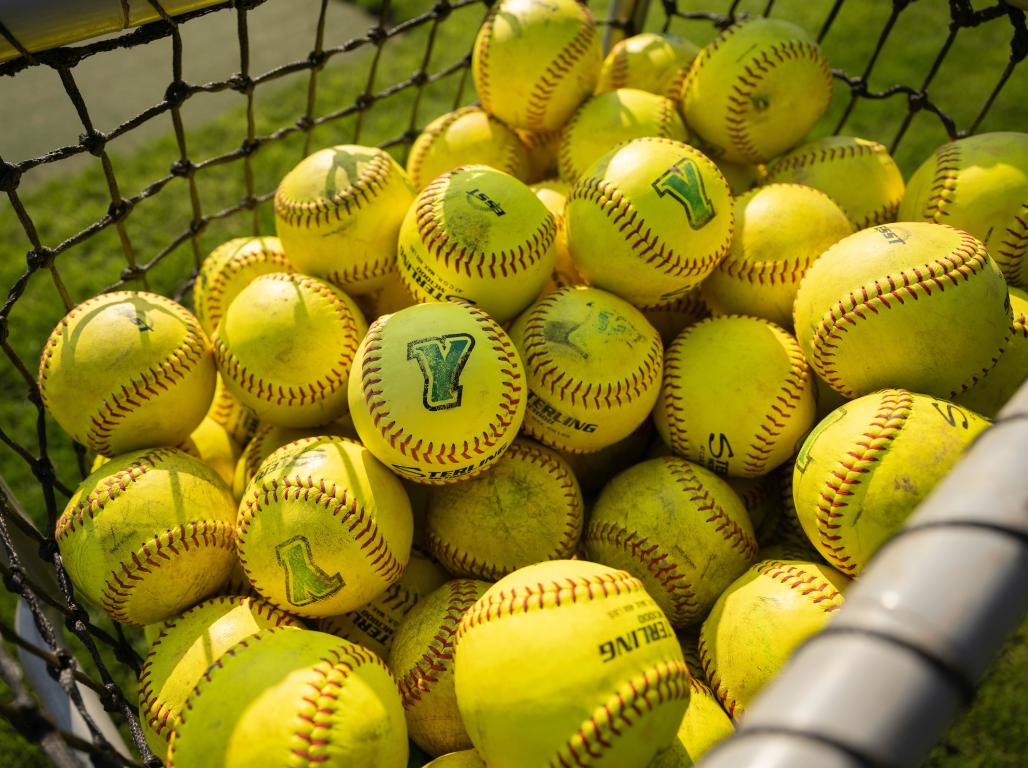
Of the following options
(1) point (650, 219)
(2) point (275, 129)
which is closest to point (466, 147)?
(1) point (650, 219)

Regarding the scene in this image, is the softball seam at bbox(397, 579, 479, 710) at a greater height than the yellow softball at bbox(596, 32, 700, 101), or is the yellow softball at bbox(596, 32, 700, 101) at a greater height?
the yellow softball at bbox(596, 32, 700, 101)

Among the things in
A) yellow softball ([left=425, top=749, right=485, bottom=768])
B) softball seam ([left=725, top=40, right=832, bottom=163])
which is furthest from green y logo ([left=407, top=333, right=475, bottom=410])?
softball seam ([left=725, top=40, right=832, bottom=163])

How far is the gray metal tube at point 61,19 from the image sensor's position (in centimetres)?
155

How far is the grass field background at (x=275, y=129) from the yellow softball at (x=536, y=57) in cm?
84

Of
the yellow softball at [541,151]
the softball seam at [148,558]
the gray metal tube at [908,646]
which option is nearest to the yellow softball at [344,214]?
the yellow softball at [541,151]

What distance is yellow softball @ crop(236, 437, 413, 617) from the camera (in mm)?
1594

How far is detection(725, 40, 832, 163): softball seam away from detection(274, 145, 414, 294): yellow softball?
3.04ft

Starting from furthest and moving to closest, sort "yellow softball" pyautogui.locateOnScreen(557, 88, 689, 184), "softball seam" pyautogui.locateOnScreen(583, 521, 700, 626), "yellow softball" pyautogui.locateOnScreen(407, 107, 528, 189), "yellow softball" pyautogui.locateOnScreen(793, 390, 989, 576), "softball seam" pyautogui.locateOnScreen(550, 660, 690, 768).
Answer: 1. "yellow softball" pyautogui.locateOnScreen(407, 107, 528, 189)
2. "yellow softball" pyautogui.locateOnScreen(557, 88, 689, 184)
3. "softball seam" pyautogui.locateOnScreen(583, 521, 700, 626)
4. "yellow softball" pyautogui.locateOnScreen(793, 390, 989, 576)
5. "softball seam" pyautogui.locateOnScreen(550, 660, 690, 768)


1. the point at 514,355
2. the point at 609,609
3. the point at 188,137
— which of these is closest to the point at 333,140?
the point at 188,137

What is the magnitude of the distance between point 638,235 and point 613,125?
1.79ft

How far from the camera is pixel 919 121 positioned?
4.24m

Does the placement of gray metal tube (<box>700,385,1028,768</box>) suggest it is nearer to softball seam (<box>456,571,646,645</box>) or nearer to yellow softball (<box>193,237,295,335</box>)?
softball seam (<box>456,571,646,645</box>)

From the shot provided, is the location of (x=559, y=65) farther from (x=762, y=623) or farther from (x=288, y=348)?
(x=762, y=623)

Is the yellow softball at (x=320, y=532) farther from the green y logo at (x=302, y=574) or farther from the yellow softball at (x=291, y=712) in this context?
the yellow softball at (x=291, y=712)
